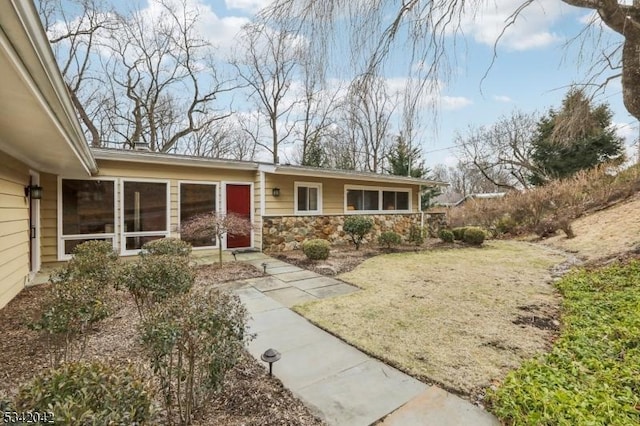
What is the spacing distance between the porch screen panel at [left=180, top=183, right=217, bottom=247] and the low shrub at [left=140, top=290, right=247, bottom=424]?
19.9ft

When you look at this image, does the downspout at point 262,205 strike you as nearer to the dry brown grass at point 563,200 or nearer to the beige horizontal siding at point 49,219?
the beige horizontal siding at point 49,219

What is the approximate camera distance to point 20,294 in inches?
191

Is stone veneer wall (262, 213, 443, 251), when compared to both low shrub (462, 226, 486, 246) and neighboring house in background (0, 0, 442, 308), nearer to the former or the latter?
neighboring house in background (0, 0, 442, 308)

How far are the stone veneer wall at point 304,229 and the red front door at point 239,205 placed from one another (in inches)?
27.3

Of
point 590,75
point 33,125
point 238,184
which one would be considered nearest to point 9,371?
point 33,125

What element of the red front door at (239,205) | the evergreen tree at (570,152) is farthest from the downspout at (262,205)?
the evergreen tree at (570,152)

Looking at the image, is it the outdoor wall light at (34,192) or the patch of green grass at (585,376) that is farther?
the outdoor wall light at (34,192)

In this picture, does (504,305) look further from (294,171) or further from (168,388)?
(294,171)

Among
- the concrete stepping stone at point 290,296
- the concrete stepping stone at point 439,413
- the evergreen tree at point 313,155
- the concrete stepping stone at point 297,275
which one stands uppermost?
the evergreen tree at point 313,155

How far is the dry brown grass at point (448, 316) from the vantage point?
9.39 ft

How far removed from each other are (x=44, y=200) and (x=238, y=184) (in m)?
4.20

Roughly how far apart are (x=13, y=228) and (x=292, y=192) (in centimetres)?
613

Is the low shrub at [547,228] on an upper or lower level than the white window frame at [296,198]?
lower

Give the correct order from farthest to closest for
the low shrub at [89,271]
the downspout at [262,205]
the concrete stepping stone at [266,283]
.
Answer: the downspout at [262,205], the concrete stepping stone at [266,283], the low shrub at [89,271]
